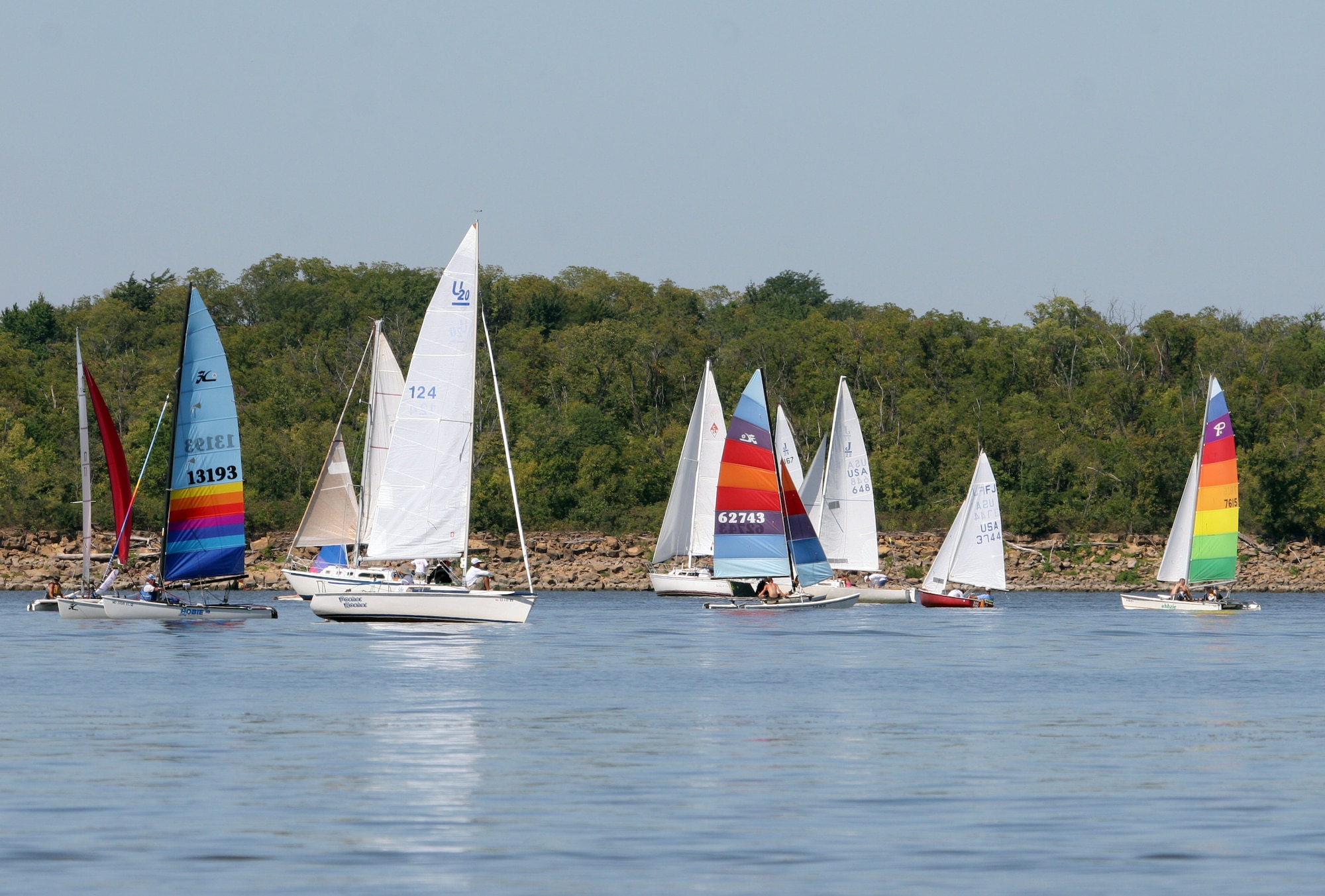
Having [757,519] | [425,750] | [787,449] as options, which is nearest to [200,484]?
[757,519]

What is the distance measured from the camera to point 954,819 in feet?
63.6

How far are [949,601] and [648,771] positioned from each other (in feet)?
160

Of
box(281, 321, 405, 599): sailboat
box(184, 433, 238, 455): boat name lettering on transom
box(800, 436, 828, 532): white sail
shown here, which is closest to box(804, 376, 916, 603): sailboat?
box(800, 436, 828, 532): white sail

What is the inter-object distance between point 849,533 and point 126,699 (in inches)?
1900

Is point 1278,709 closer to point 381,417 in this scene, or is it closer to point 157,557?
point 381,417

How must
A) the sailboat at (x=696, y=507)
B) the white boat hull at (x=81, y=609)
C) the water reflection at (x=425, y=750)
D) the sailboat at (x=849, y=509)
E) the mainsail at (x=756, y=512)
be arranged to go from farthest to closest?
the sailboat at (x=696, y=507), the sailboat at (x=849, y=509), the mainsail at (x=756, y=512), the white boat hull at (x=81, y=609), the water reflection at (x=425, y=750)

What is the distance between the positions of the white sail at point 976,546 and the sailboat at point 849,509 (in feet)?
13.9

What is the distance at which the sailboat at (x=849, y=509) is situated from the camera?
249 feet

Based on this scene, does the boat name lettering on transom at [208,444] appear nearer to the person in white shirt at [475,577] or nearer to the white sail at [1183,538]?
the person in white shirt at [475,577]

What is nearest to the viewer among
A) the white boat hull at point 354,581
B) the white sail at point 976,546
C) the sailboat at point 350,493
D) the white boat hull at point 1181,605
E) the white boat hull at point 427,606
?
the white boat hull at point 427,606

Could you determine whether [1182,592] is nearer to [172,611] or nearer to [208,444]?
[208,444]

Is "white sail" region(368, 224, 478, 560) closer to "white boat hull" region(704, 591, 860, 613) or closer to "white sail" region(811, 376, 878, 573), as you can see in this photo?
"white boat hull" region(704, 591, 860, 613)

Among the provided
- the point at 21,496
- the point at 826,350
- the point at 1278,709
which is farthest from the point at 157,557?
the point at 1278,709

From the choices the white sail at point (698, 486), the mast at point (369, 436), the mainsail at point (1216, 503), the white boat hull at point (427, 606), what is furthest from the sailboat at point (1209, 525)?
the mast at point (369, 436)
